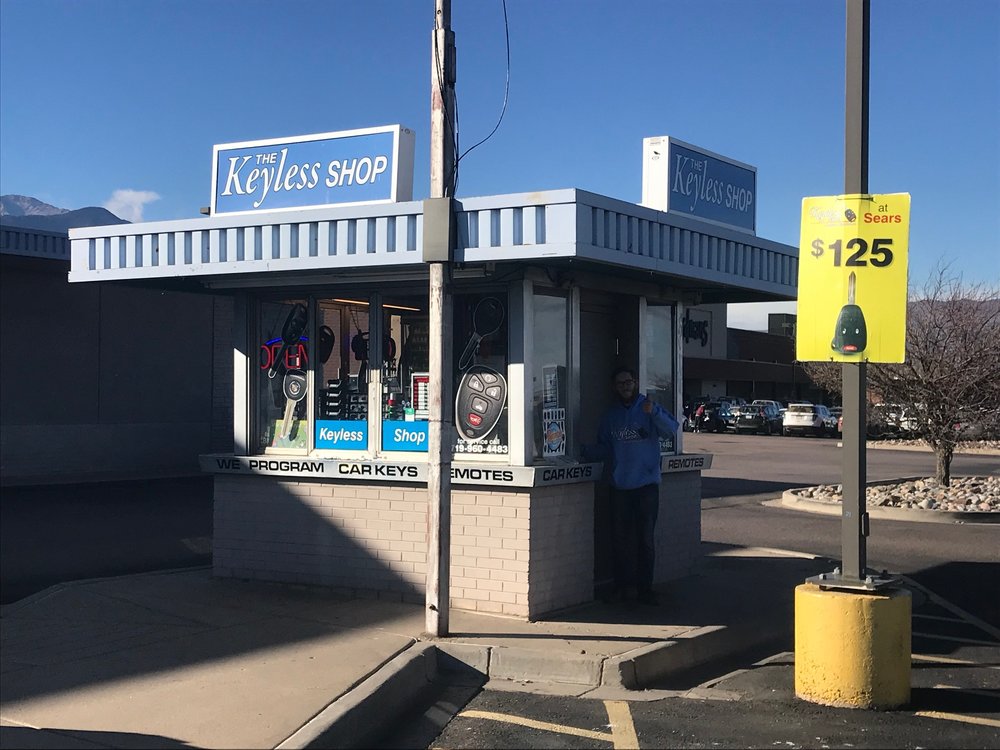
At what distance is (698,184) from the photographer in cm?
955

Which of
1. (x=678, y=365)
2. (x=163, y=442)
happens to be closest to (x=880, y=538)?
(x=678, y=365)

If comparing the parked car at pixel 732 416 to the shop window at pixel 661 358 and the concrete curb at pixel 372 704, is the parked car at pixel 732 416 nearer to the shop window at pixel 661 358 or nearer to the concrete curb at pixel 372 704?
the shop window at pixel 661 358

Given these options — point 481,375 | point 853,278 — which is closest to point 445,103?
point 481,375

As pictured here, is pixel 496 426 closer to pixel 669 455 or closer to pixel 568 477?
pixel 568 477

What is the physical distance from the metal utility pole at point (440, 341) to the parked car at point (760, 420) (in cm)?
4225

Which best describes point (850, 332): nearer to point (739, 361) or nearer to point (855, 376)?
point (855, 376)

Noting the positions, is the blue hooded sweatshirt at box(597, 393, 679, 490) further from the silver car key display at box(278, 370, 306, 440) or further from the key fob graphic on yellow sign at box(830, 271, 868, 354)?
the silver car key display at box(278, 370, 306, 440)

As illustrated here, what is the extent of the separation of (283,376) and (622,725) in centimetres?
501

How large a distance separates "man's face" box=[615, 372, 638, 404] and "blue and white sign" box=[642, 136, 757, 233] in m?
1.49

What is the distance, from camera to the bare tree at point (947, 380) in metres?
18.8

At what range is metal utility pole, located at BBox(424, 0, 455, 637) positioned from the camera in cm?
748

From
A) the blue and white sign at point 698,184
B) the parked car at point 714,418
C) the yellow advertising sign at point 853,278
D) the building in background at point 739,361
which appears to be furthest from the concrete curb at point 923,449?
the yellow advertising sign at point 853,278

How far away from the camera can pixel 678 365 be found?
10.3 meters

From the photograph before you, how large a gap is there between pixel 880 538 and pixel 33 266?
15.9 meters
